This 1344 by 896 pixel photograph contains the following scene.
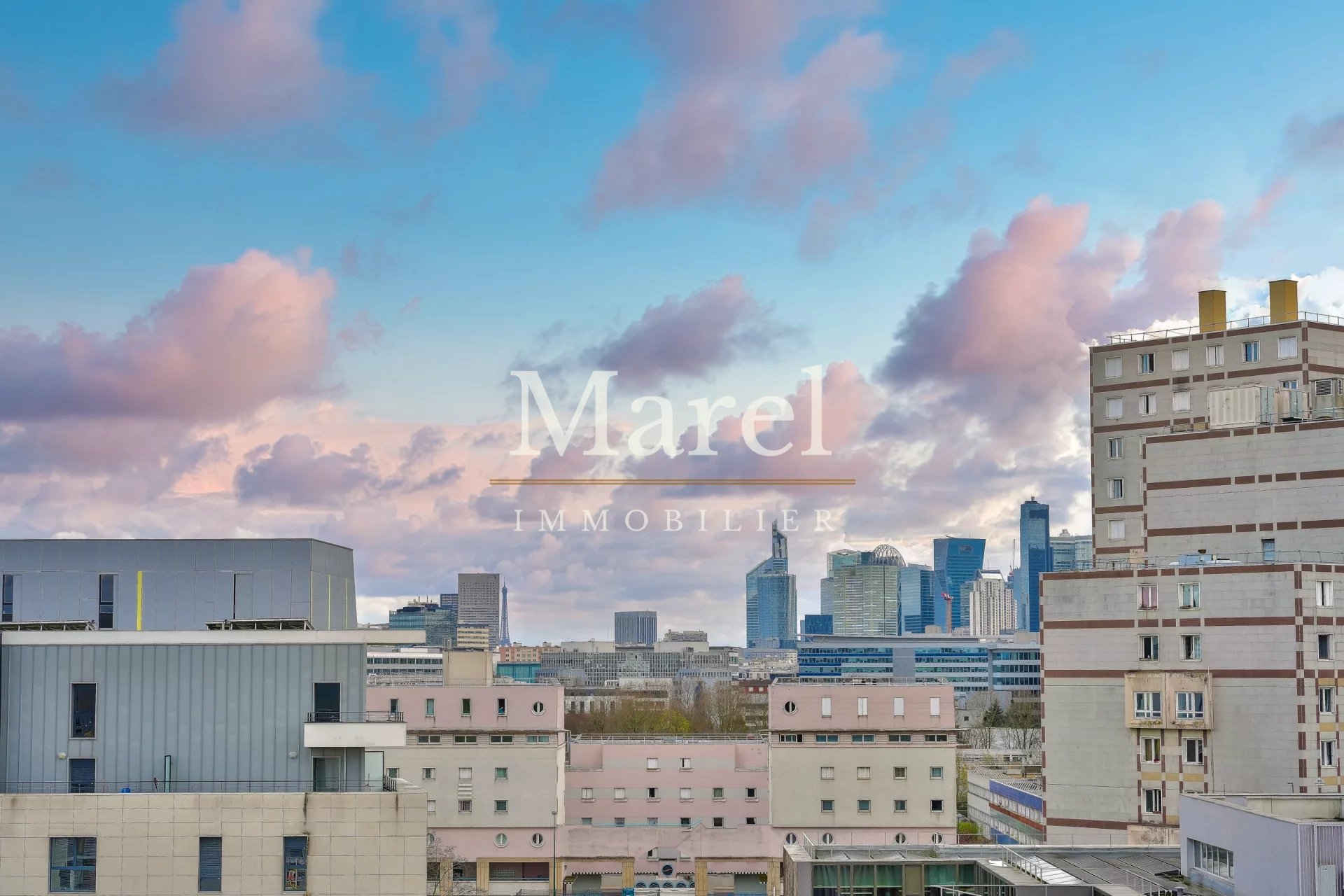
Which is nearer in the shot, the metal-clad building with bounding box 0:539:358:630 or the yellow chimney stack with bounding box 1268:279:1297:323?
the metal-clad building with bounding box 0:539:358:630

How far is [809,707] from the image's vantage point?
106 m

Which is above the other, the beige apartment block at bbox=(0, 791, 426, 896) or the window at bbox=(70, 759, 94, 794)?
the window at bbox=(70, 759, 94, 794)

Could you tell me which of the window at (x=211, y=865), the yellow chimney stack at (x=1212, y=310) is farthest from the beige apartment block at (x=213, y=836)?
the yellow chimney stack at (x=1212, y=310)

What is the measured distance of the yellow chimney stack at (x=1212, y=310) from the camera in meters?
104

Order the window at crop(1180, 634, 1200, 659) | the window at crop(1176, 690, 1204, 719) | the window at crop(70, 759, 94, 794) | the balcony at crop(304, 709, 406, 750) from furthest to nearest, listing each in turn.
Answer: the window at crop(1180, 634, 1200, 659) → the window at crop(1176, 690, 1204, 719) → the window at crop(70, 759, 94, 794) → the balcony at crop(304, 709, 406, 750)

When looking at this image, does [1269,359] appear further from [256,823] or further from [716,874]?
[256,823]

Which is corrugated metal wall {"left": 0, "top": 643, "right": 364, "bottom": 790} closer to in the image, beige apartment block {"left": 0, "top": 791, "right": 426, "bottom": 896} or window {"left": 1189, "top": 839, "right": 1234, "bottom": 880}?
beige apartment block {"left": 0, "top": 791, "right": 426, "bottom": 896}

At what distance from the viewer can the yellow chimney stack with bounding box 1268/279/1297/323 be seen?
332ft

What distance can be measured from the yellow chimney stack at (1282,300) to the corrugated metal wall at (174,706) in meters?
73.4

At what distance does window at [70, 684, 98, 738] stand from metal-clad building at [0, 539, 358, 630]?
392cm

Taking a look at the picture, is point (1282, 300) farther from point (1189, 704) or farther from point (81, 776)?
point (81, 776)

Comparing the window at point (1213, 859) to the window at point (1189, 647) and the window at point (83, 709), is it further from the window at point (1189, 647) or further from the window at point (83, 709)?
the window at point (83, 709)

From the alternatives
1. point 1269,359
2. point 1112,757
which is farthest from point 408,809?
point 1269,359

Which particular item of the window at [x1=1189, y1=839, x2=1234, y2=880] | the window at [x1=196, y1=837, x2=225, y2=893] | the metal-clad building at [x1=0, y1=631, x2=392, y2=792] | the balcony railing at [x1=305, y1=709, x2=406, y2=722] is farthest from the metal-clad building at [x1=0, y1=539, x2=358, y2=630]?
the window at [x1=1189, y1=839, x2=1234, y2=880]
